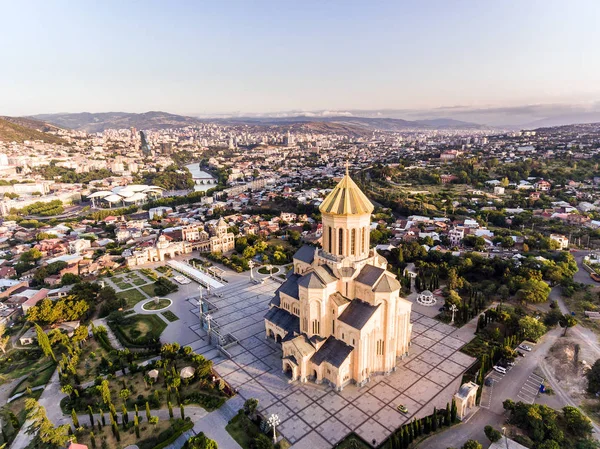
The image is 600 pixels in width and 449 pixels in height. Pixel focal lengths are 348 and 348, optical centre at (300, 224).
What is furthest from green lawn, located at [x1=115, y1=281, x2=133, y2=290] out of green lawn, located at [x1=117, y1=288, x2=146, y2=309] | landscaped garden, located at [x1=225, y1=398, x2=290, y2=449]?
landscaped garden, located at [x1=225, y1=398, x2=290, y2=449]

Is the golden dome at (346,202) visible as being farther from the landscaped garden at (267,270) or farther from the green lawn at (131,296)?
the green lawn at (131,296)

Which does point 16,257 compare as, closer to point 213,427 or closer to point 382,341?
point 213,427

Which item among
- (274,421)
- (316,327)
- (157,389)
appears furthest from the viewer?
(316,327)


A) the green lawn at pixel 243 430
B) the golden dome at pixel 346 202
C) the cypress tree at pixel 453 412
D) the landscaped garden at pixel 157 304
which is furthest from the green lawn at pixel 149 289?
the cypress tree at pixel 453 412

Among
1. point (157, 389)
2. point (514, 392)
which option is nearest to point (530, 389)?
point (514, 392)

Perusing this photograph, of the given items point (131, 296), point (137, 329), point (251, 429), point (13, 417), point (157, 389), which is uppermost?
point (13, 417)

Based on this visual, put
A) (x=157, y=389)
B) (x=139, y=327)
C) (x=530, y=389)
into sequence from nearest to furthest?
(x=530, y=389), (x=157, y=389), (x=139, y=327)

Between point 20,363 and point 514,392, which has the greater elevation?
point 514,392

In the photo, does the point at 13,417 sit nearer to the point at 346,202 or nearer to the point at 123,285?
the point at 123,285

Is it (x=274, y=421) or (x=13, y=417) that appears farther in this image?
(x=13, y=417)
